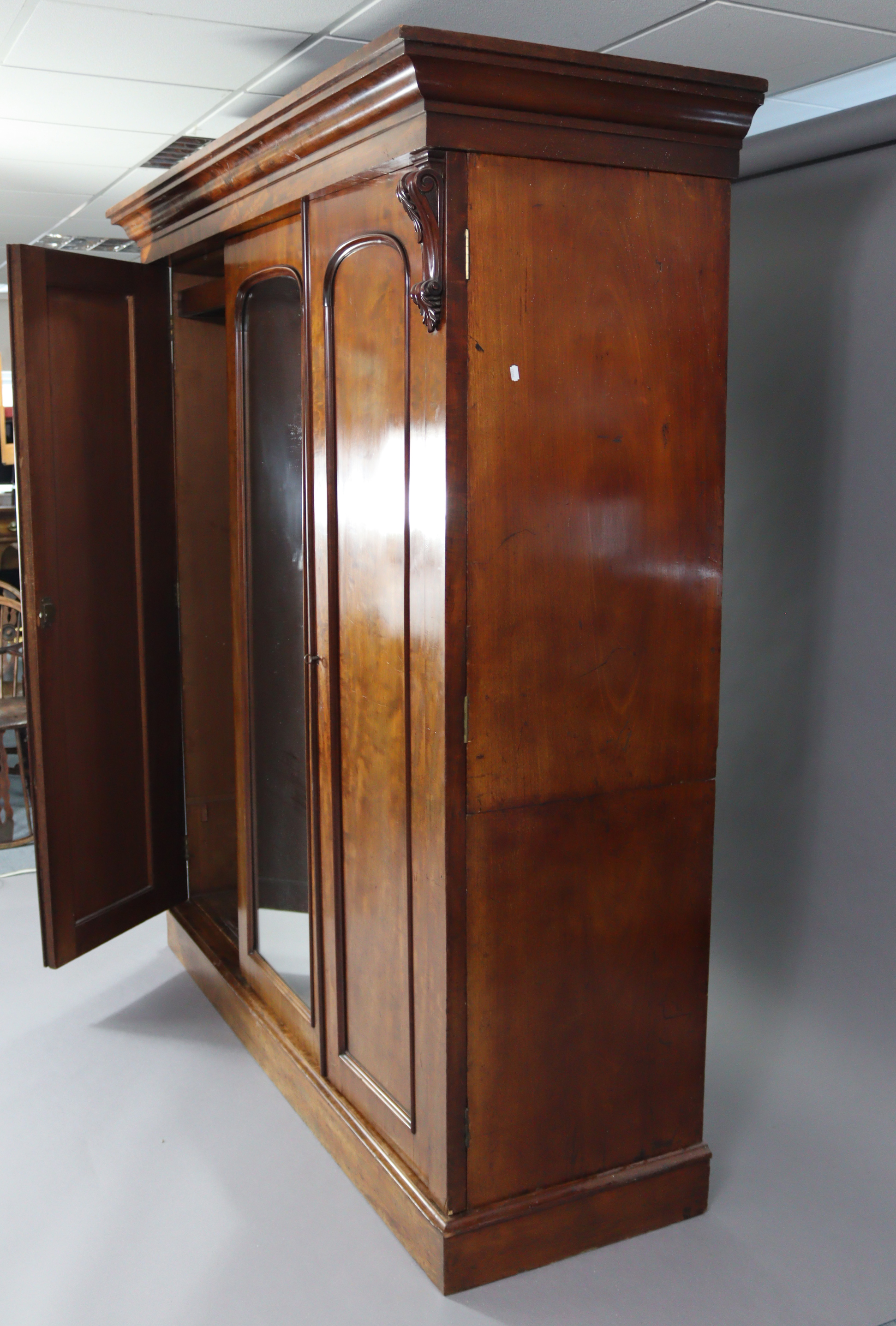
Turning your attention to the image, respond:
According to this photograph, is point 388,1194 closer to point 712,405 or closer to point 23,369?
point 712,405

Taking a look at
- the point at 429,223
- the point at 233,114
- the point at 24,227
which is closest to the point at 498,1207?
the point at 429,223

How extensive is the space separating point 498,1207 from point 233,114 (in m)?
3.47

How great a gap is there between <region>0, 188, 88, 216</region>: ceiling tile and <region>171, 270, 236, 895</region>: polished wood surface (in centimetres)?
267

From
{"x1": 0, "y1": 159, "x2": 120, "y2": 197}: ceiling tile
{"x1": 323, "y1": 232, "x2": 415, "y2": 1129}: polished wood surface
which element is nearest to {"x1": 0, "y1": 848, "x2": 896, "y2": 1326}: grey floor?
{"x1": 323, "y1": 232, "x2": 415, "y2": 1129}: polished wood surface

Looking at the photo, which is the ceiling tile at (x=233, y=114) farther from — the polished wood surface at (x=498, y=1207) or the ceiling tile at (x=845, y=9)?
the polished wood surface at (x=498, y=1207)

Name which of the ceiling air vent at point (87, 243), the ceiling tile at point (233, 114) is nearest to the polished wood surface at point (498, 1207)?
the ceiling tile at point (233, 114)

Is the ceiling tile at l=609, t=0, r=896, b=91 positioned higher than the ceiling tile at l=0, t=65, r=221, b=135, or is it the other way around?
the ceiling tile at l=0, t=65, r=221, b=135

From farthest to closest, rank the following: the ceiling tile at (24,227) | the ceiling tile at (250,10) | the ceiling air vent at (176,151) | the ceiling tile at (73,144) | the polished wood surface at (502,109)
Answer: the ceiling tile at (24,227) → the ceiling air vent at (176,151) → the ceiling tile at (73,144) → the ceiling tile at (250,10) → the polished wood surface at (502,109)

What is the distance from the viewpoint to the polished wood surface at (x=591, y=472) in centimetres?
204

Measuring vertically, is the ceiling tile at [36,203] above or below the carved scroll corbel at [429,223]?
above

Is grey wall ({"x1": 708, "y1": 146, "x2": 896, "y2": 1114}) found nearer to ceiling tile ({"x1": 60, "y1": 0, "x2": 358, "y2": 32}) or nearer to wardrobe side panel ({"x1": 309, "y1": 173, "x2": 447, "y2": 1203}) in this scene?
wardrobe side panel ({"x1": 309, "y1": 173, "x2": 447, "y2": 1203})

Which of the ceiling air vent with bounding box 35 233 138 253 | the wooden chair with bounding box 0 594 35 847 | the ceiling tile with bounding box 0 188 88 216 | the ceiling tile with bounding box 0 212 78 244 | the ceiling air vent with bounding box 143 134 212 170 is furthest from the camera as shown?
the ceiling air vent with bounding box 35 233 138 253

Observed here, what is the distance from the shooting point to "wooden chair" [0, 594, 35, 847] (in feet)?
15.8

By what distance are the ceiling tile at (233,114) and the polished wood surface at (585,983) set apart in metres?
2.52
